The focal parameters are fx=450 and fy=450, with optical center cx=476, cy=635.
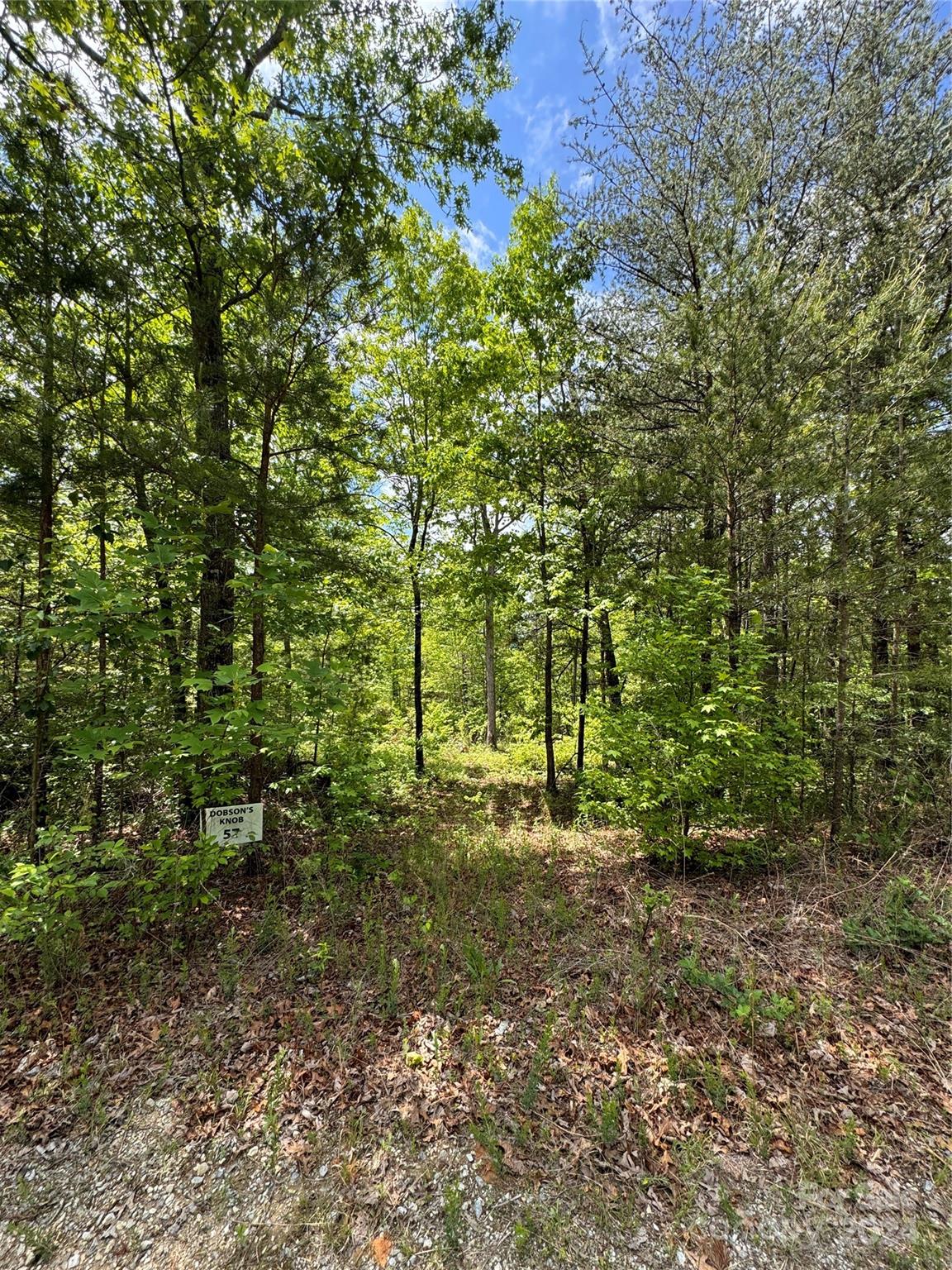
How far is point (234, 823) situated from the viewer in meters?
3.74

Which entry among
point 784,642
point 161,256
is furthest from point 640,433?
point 161,256

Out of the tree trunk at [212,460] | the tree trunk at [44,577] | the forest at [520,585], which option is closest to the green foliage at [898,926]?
the forest at [520,585]

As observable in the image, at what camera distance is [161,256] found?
12.4 ft

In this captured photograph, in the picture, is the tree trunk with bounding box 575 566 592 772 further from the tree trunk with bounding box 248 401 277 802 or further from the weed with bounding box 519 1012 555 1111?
the tree trunk with bounding box 248 401 277 802

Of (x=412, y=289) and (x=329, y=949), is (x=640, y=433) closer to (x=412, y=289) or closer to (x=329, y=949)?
(x=412, y=289)

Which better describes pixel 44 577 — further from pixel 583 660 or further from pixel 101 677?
pixel 583 660

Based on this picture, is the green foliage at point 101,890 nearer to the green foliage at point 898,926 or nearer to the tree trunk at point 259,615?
the tree trunk at point 259,615

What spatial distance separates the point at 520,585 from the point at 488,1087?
6.00 m

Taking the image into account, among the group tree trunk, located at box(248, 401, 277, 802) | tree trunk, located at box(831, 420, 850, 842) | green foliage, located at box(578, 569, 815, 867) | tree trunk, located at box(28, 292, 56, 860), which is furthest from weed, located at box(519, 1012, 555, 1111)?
tree trunk, located at box(831, 420, 850, 842)

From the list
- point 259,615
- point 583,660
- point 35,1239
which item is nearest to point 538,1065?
point 35,1239

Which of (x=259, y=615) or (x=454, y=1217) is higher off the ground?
(x=259, y=615)

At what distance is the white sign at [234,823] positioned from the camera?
3674mm

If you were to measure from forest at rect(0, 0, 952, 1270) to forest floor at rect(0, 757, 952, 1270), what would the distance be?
0.03 m

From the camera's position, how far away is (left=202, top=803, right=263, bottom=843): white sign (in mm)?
3674
